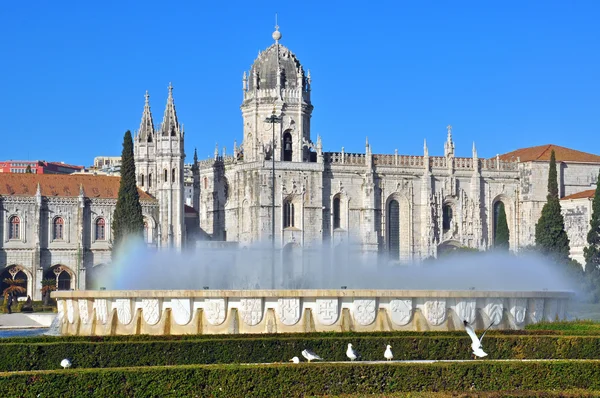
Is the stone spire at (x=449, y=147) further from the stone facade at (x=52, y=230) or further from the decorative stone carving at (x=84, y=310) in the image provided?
the decorative stone carving at (x=84, y=310)

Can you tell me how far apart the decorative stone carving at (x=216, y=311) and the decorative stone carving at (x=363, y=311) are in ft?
11.5

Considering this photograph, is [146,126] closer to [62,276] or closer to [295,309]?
[62,276]

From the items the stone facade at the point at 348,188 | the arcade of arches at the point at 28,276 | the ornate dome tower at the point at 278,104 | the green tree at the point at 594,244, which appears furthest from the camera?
the ornate dome tower at the point at 278,104

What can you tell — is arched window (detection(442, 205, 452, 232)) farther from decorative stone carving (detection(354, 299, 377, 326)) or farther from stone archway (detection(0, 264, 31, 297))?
decorative stone carving (detection(354, 299, 377, 326))

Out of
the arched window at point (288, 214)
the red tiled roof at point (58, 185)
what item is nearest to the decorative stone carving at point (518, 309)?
the arched window at point (288, 214)

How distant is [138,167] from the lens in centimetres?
9412

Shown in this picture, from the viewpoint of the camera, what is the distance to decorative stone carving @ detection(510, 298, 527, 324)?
36562mm

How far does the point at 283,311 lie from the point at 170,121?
189 feet

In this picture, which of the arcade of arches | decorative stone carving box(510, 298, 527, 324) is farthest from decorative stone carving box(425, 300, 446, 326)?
the arcade of arches

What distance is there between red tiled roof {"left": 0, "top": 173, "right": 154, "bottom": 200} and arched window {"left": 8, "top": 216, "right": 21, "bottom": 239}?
1.74 metres

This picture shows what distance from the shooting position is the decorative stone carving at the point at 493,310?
3581 cm

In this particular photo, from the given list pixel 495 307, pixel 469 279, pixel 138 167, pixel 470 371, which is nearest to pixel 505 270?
pixel 469 279

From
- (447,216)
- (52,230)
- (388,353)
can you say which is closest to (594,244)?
(447,216)

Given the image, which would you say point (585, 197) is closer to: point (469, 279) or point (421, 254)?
point (421, 254)
